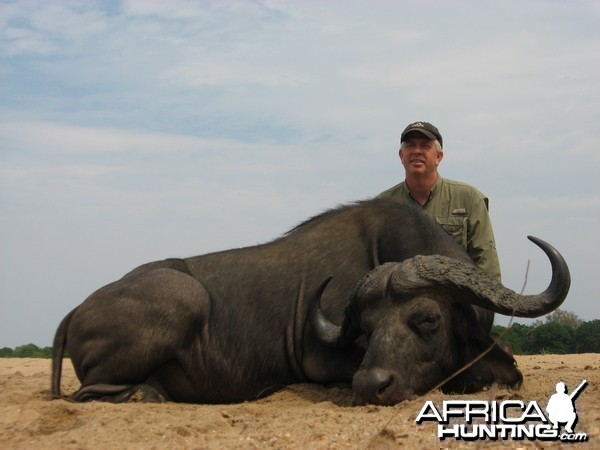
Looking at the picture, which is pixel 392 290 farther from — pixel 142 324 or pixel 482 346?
pixel 142 324

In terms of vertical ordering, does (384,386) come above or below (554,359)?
above

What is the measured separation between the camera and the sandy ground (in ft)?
15.0

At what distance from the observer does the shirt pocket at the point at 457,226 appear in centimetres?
859

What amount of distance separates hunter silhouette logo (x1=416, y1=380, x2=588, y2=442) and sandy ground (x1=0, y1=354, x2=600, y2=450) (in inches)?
2.6

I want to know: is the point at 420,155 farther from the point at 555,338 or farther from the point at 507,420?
the point at 555,338

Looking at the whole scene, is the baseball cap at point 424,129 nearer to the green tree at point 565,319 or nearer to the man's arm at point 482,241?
the man's arm at point 482,241

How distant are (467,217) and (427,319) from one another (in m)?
2.46

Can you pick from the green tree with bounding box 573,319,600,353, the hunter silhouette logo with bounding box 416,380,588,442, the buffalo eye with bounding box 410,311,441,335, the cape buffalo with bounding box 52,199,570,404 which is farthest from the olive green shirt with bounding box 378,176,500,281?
the green tree with bounding box 573,319,600,353

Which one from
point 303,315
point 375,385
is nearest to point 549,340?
point 303,315

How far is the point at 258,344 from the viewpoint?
24.2 ft

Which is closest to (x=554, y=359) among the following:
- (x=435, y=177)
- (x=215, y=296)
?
(x=435, y=177)

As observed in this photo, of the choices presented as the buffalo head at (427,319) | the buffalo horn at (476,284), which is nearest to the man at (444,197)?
the buffalo head at (427,319)

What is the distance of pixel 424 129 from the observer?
8727 millimetres

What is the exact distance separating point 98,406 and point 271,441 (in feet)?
6.64
